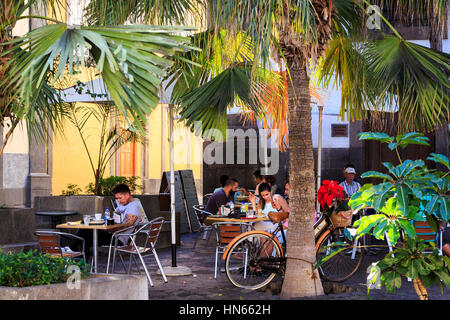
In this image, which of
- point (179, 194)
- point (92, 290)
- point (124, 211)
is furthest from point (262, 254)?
point (179, 194)

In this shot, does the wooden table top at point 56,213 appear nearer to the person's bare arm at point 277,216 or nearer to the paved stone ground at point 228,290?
the paved stone ground at point 228,290

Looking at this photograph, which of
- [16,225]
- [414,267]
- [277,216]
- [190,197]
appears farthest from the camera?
[190,197]

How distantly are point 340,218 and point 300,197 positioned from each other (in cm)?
83

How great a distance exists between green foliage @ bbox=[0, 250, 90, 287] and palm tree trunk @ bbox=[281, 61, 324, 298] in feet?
9.02

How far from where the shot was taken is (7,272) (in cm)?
495

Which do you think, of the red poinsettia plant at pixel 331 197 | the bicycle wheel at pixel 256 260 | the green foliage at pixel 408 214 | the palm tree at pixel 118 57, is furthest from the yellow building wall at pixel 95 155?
the green foliage at pixel 408 214

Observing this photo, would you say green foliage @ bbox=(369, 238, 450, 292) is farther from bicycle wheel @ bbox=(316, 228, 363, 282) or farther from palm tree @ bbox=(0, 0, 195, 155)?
bicycle wheel @ bbox=(316, 228, 363, 282)

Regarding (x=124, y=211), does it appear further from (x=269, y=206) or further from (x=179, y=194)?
(x=179, y=194)

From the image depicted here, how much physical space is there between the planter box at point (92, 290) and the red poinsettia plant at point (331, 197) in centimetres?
315

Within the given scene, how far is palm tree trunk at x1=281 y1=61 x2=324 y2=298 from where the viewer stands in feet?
23.8

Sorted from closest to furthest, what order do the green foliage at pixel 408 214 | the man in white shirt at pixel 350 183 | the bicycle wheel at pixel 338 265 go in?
the green foliage at pixel 408 214, the bicycle wheel at pixel 338 265, the man in white shirt at pixel 350 183

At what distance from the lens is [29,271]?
16.5ft

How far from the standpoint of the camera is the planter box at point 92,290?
4.77 metres

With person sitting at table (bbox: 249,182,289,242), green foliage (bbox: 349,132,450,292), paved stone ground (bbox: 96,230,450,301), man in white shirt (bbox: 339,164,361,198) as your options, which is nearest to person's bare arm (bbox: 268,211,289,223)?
person sitting at table (bbox: 249,182,289,242)
